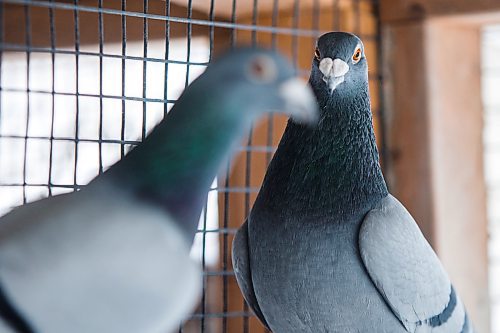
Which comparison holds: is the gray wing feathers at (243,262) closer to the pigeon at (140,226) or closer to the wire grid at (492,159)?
the pigeon at (140,226)

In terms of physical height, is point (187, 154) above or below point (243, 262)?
above

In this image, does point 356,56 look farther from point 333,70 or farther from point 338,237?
point 338,237

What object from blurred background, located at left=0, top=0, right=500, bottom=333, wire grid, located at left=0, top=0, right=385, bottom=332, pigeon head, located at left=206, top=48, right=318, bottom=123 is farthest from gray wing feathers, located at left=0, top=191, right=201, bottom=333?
blurred background, located at left=0, top=0, right=500, bottom=333

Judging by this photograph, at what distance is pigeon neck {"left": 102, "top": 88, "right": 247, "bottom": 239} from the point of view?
1.10 m

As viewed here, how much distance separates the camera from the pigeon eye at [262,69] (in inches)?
43.1

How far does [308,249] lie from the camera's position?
4.76ft

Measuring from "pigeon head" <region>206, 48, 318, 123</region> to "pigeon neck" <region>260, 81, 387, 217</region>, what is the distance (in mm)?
401

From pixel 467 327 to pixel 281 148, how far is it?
0.51 meters

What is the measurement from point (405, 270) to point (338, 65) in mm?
384

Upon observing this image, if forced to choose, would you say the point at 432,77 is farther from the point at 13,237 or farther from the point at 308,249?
the point at 13,237

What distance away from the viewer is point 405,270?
1474 mm

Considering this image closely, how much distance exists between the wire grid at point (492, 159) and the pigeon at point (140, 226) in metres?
1.23

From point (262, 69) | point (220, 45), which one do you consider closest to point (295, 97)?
point (262, 69)

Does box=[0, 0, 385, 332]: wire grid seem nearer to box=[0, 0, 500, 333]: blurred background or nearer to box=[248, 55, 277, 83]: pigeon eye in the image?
box=[0, 0, 500, 333]: blurred background
